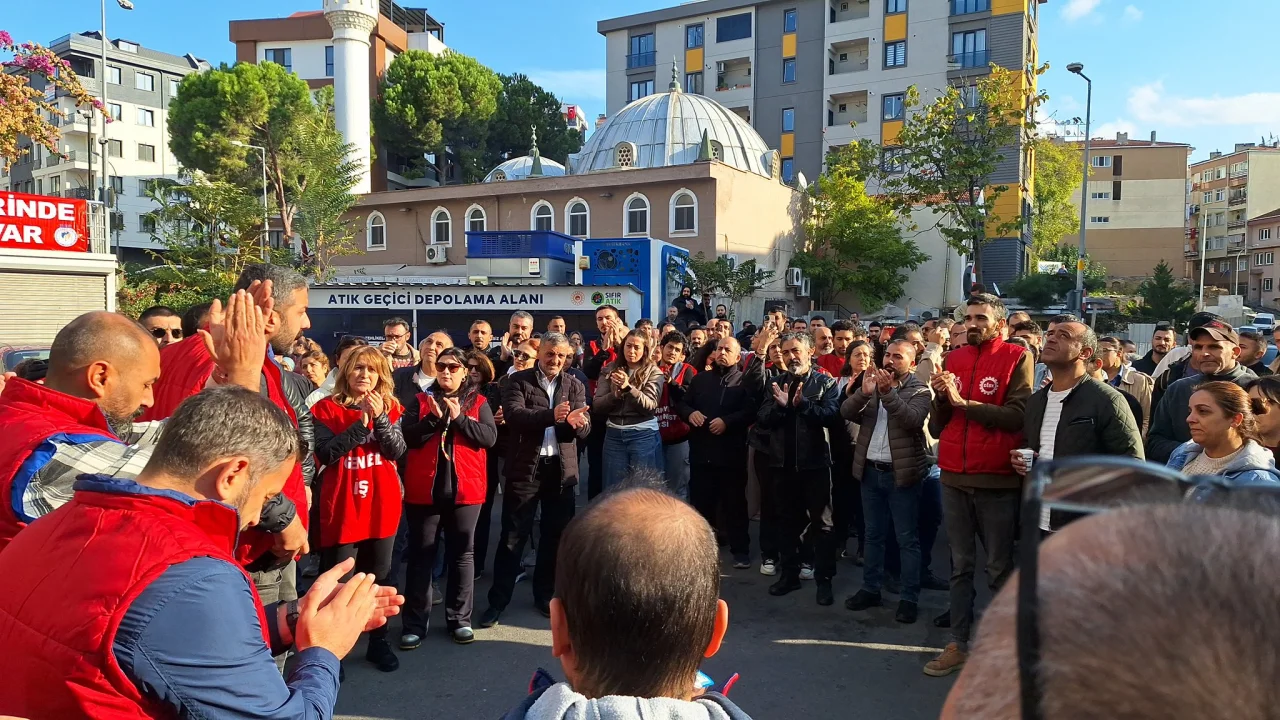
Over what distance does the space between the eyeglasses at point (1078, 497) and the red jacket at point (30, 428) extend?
259 centimetres

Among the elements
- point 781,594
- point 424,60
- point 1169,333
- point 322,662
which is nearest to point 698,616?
point 322,662

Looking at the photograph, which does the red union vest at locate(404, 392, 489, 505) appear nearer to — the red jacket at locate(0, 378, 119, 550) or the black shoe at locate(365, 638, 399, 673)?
the black shoe at locate(365, 638, 399, 673)

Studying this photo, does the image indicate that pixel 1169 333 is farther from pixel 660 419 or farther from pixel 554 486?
pixel 554 486

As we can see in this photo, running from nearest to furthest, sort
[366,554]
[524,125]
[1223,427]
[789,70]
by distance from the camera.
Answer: [1223,427] < [366,554] < [789,70] < [524,125]

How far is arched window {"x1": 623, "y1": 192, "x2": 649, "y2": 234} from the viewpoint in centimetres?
2977

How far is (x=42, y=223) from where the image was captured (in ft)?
59.0

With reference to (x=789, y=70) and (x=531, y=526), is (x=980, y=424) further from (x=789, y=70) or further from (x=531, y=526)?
(x=789, y=70)

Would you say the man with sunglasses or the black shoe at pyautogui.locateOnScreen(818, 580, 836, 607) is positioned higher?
the man with sunglasses

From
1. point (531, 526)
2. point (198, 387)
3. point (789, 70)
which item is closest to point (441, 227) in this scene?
point (789, 70)

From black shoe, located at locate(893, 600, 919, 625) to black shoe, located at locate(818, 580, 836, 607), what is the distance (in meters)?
0.50

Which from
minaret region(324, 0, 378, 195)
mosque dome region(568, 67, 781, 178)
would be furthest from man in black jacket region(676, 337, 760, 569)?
minaret region(324, 0, 378, 195)

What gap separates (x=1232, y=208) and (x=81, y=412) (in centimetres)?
8625

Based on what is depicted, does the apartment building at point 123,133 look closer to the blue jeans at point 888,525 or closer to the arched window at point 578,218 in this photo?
the arched window at point 578,218

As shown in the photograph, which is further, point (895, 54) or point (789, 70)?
point (789, 70)
